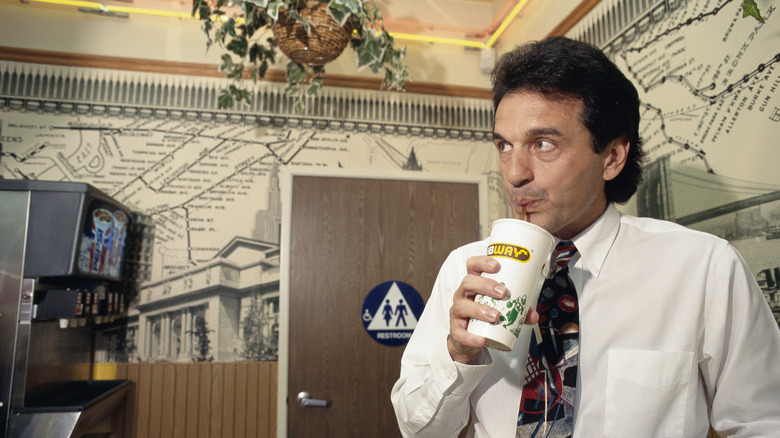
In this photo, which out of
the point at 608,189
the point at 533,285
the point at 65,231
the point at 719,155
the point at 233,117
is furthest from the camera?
the point at 233,117

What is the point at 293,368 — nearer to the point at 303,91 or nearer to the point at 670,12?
the point at 303,91

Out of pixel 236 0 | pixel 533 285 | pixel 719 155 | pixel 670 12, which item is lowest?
pixel 533 285

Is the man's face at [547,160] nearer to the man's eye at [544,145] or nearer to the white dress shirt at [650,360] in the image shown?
the man's eye at [544,145]

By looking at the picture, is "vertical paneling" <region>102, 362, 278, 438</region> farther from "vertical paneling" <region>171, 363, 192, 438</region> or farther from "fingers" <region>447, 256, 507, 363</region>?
"fingers" <region>447, 256, 507, 363</region>

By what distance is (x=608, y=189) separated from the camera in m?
1.11

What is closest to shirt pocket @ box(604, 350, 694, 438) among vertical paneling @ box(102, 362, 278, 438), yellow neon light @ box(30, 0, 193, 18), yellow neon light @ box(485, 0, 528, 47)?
vertical paneling @ box(102, 362, 278, 438)

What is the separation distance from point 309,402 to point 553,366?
1.78 m

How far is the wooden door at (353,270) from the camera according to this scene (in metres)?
2.42

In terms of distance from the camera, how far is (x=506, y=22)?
256cm

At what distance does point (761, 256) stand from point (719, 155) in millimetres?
307

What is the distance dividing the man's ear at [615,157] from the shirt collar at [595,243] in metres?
0.10

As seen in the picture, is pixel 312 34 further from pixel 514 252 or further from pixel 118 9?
pixel 514 252

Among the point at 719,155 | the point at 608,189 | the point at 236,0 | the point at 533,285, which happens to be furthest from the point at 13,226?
the point at 719,155

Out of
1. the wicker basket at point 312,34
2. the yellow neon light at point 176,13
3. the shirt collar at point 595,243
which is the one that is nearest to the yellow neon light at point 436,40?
the yellow neon light at point 176,13
